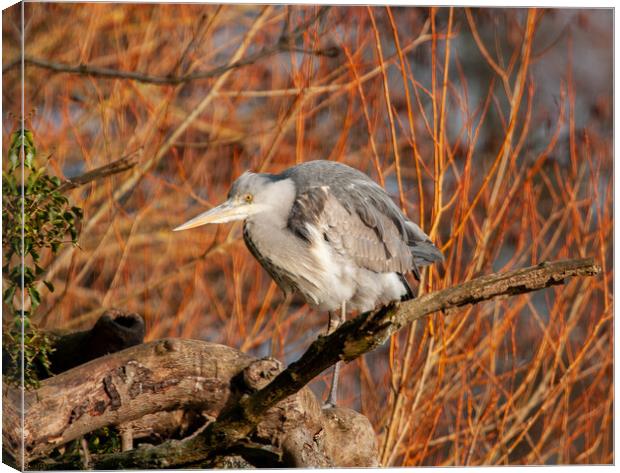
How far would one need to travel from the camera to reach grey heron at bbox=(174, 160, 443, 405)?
3.90 m

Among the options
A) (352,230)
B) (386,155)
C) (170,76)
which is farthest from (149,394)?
(386,155)

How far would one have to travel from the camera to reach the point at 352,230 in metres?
4.02

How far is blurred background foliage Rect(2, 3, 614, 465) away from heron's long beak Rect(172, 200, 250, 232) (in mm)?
476

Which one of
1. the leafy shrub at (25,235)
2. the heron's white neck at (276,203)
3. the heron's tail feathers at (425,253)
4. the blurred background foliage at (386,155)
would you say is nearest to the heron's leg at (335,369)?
the blurred background foliage at (386,155)

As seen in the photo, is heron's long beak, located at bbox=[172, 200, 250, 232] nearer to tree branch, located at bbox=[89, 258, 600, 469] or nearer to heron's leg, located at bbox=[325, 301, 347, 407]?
heron's leg, located at bbox=[325, 301, 347, 407]

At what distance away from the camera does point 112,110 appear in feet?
17.0

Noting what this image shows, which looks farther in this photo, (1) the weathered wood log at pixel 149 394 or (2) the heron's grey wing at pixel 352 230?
(2) the heron's grey wing at pixel 352 230

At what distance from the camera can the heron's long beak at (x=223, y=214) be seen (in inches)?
152

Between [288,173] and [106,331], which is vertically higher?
[288,173]

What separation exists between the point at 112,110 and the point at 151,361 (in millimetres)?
1863

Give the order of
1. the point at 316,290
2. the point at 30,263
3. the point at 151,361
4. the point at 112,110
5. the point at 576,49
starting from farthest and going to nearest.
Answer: the point at 112,110
the point at 576,49
the point at 30,263
the point at 316,290
the point at 151,361

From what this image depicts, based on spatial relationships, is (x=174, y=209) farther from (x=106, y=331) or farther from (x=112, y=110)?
(x=106, y=331)

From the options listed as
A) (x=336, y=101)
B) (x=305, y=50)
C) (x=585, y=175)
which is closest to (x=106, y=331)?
(x=305, y=50)

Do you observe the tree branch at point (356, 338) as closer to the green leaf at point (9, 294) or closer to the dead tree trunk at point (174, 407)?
the dead tree trunk at point (174, 407)
